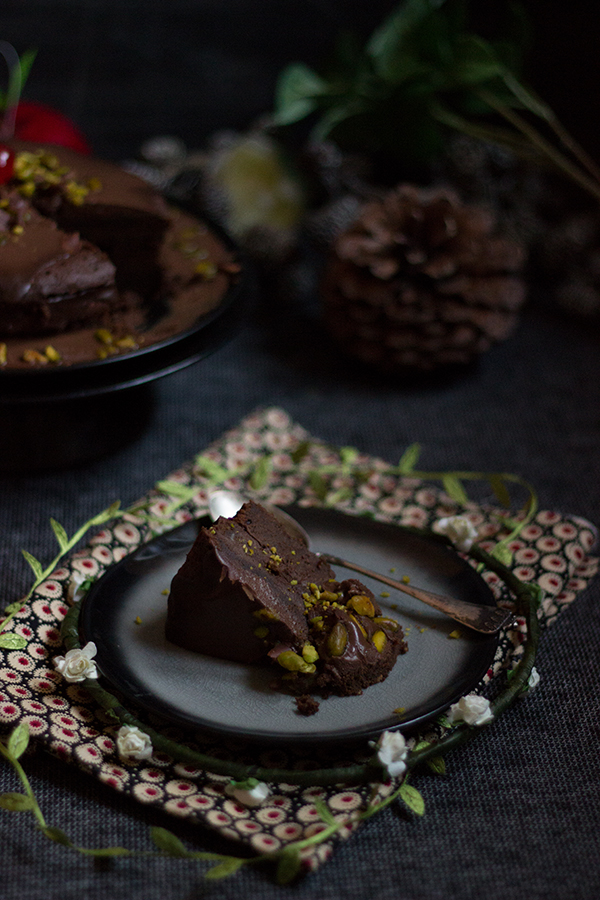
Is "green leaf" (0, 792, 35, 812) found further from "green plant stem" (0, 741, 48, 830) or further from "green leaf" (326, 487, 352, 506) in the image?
"green leaf" (326, 487, 352, 506)

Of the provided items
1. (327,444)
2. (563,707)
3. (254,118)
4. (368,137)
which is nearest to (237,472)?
(327,444)

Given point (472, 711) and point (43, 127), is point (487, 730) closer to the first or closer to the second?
point (472, 711)

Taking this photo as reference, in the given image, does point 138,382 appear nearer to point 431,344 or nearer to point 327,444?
point 327,444

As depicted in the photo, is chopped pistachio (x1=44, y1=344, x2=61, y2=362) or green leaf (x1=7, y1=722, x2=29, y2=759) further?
chopped pistachio (x1=44, y1=344, x2=61, y2=362)

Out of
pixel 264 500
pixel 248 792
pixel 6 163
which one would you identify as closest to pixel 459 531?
pixel 264 500

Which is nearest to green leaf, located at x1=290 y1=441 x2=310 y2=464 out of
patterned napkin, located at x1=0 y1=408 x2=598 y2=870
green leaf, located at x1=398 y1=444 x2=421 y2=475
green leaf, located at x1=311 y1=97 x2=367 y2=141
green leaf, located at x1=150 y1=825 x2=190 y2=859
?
patterned napkin, located at x1=0 y1=408 x2=598 y2=870

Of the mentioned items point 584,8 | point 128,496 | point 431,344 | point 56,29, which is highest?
point 584,8
